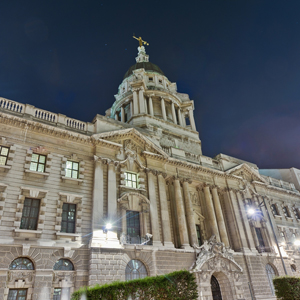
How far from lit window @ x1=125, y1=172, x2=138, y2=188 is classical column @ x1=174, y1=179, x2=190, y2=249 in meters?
5.17

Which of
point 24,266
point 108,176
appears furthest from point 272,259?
point 24,266

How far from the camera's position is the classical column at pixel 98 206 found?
851 inches

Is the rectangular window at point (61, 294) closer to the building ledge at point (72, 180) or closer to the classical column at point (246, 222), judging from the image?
the building ledge at point (72, 180)

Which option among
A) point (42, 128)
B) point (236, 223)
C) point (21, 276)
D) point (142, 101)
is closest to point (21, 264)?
point (21, 276)

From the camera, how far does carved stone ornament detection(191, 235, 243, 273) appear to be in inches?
1035

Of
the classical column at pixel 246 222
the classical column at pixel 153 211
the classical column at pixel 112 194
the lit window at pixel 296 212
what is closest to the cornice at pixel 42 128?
the classical column at pixel 112 194

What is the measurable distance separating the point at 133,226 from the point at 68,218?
20.9ft

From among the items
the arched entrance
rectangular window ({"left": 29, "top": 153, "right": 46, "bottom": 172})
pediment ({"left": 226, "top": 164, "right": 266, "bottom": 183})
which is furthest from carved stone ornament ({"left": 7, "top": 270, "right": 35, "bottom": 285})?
pediment ({"left": 226, "top": 164, "right": 266, "bottom": 183})

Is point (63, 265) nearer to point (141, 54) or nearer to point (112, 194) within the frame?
point (112, 194)

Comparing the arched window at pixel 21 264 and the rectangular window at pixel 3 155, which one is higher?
the rectangular window at pixel 3 155

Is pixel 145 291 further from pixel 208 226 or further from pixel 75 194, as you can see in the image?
pixel 208 226

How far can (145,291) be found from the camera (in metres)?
14.1

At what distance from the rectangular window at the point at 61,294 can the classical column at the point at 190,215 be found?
13521 millimetres

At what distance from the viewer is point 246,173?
3856 centimetres
